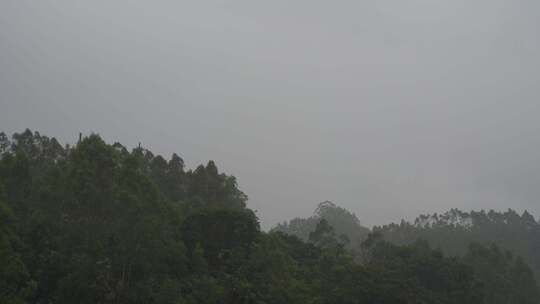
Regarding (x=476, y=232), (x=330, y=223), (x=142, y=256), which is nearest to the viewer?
(x=142, y=256)

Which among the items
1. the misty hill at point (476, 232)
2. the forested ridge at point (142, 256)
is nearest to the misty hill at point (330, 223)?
the misty hill at point (476, 232)

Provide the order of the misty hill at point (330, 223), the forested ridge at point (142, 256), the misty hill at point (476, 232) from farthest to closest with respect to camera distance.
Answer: the misty hill at point (330, 223), the misty hill at point (476, 232), the forested ridge at point (142, 256)

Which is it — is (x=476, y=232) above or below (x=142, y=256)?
above

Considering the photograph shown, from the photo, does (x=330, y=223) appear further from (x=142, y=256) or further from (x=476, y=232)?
(x=142, y=256)

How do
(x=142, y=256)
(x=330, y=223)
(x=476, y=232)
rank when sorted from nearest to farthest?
(x=142, y=256)
(x=476, y=232)
(x=330, y=223)

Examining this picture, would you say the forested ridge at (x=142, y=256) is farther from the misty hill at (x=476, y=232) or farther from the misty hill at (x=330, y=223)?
the misty hill at (x=330, y=223)

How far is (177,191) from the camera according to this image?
5547 centimetres

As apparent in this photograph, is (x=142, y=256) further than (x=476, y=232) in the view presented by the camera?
No

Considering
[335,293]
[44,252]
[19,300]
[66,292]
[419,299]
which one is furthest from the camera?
[419,299]

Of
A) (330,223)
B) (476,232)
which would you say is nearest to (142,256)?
(476,232)

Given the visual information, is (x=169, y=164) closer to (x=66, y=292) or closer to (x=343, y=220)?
(x=66, y=292)

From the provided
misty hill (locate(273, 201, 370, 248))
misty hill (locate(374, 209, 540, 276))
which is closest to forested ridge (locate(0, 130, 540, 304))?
misty hill (locate(374, 209, 540, 276))

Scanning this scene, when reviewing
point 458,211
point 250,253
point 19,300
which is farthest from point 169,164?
point 458,211

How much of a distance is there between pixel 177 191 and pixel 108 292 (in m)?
27.6
